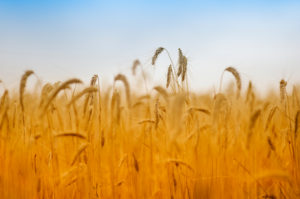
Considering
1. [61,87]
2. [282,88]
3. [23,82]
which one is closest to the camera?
[61,87]

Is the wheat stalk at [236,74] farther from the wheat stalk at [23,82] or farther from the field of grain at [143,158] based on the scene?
the wheat stalk at [23,82]

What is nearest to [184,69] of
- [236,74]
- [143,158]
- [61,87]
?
[236,74]

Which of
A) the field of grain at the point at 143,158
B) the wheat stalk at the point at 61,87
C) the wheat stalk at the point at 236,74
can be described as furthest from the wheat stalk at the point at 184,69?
the wheat stalk at the point at 61,87

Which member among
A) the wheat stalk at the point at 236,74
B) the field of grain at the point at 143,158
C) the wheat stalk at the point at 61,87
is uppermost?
the wheat stalk at the point at 236,74

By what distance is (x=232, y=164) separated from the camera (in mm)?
2197

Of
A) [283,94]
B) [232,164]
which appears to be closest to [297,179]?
[232,164]

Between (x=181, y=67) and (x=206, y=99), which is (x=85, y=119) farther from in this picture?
(x=206, y=99)

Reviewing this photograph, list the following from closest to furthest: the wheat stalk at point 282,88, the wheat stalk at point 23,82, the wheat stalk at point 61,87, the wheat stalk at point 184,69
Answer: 1. the wheat stalk at point 61,87
2. the wheat stalk at point 23,82
3. the wheat stalk at point 184,69
4. the wheat stalk at point 282,88

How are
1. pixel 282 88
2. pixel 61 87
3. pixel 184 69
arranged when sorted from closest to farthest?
pixel 61 87
pixel 184 69
pixel 282 88

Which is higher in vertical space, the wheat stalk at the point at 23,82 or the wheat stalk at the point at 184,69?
the wheat stalk at the point at 184,69

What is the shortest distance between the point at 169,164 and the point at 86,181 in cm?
53

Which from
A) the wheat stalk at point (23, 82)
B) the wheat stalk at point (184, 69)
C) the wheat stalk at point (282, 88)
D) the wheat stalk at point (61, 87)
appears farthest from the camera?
the wheat stalk at point (282, 88)

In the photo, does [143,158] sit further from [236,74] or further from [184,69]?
[236,74]

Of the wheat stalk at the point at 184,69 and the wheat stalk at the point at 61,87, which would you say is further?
the wheat stalk at the point at 184,69
